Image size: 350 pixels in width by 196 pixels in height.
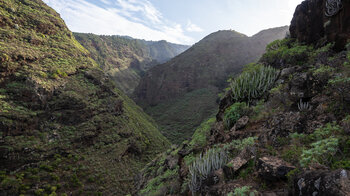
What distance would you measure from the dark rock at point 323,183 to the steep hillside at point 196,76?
146 feet

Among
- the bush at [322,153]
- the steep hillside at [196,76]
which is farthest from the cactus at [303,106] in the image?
the steep hillside at [196,76]

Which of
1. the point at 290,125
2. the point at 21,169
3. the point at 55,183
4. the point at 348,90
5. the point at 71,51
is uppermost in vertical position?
the point at 71,51

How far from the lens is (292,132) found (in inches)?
179

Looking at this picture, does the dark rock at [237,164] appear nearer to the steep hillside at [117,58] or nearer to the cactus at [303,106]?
the cactus at [303,106]

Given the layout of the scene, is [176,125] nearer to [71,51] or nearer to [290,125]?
[71,51]

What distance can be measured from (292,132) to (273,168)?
5.66 ft

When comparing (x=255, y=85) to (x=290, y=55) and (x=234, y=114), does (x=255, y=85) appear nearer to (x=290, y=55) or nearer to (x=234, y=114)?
(x=234, y=114)

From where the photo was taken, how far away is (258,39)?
7344 centimetres

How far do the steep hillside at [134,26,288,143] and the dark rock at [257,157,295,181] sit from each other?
43.3 metres

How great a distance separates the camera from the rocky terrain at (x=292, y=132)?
2.94 metres

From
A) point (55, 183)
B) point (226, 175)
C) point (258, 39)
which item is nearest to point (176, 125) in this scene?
point (55, 183)

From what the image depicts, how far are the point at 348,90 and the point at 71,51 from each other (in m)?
41.1

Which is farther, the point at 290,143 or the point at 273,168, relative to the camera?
the point at 290,143

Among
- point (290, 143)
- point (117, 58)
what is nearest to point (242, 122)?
point (290, 143)
